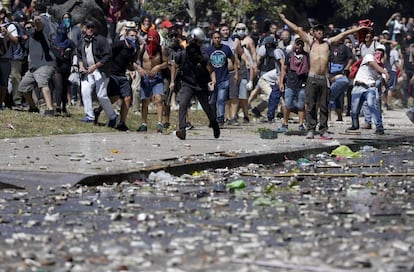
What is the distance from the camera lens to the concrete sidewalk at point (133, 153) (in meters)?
13.4

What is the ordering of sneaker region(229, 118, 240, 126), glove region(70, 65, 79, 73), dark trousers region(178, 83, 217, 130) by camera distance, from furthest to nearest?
1. sneaker region(229, 118, 240, 126)
2. glove region(70, 65, 79, 73)
3. dark trousers region(178, 83, 217, 130)

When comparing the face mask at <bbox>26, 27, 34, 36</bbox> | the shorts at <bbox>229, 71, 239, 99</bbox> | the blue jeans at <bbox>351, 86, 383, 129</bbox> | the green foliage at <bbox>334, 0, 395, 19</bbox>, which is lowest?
the blue jeans at <bbox>351, 86, 383, 129</bbox>

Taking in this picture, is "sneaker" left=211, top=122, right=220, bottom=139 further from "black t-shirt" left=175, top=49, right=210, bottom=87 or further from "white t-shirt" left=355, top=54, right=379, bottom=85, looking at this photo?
"white t-shirt" left=355, top=54, right=379, bottom=85

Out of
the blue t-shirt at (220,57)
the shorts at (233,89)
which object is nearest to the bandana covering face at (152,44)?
the blue t-shirt at (220,57)

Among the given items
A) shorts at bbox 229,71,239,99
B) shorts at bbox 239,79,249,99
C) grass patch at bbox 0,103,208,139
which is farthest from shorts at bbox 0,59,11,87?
shorts at bbox 239,79,249,99

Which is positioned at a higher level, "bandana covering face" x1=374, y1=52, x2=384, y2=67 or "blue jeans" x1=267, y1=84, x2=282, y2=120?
"bandana covering face" x1=374, y1=52, x2=384, y2=67

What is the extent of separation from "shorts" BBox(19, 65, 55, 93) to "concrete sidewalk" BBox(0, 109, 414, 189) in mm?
2268

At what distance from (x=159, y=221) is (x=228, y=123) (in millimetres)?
14154

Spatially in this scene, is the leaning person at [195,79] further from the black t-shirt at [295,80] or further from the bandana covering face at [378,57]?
the bandana covering face at [378,57]

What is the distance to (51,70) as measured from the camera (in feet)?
74.0

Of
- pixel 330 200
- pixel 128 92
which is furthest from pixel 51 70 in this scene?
pixel 330 200

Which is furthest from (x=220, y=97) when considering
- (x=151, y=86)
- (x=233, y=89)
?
(x=151, y=86)

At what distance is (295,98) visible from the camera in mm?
22922

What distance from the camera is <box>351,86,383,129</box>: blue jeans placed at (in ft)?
74.1
